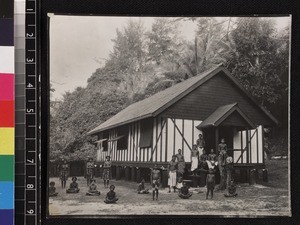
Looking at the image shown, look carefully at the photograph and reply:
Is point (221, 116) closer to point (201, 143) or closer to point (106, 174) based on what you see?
point (201, 143)

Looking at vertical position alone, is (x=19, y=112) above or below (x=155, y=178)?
above

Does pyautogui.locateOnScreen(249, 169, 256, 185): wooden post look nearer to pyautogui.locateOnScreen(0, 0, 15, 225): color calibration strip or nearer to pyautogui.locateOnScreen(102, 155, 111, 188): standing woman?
pyautogui.locateOnScreen(102, 155, 111, 188): standing woman

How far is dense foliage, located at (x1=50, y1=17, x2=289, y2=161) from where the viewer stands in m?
1.62

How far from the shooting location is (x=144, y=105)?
1624 mm

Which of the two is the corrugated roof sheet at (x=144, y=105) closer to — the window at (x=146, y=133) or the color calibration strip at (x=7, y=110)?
the window at (x=146, y=133)

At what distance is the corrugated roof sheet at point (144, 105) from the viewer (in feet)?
5.30

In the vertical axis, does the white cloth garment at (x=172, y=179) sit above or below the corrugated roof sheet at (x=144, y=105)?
below

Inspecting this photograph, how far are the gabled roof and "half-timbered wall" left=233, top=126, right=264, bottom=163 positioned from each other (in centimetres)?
10

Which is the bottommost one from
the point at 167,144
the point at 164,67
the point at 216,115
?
the point at 167,144

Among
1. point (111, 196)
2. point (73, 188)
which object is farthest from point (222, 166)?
point (73, 188)

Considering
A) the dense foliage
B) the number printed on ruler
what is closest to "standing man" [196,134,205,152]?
the dense foliage

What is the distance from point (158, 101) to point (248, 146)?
35cm

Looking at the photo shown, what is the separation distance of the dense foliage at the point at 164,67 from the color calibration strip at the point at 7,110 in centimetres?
14

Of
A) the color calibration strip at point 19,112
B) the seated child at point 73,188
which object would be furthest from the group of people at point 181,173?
the color calibration strip at point 19,112
